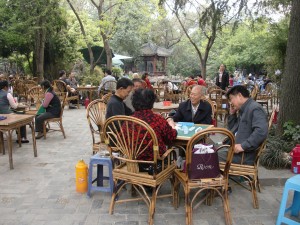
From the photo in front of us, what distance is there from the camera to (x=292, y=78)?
4672 millimetres

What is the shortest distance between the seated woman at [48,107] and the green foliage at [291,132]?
4292 millimetres

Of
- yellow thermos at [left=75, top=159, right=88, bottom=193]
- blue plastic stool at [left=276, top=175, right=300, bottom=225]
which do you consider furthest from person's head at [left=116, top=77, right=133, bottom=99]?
blue plastic stool at [left=276, top=175, right=300, bottom=225]

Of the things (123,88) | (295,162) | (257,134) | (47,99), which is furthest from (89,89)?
(257,134)

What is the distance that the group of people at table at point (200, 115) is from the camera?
2.97m

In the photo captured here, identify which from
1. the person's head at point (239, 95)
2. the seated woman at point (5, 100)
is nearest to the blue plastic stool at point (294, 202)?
the person's head at point (239, 95)

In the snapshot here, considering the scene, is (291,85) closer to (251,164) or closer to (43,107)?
(251,164)

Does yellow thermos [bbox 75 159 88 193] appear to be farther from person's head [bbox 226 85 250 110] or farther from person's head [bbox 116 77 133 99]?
person's head [bbox 226 85 250 110]

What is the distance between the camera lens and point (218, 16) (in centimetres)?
763

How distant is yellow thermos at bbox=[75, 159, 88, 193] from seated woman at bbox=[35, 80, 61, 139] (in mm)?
2890

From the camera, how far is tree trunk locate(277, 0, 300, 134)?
15.1ft

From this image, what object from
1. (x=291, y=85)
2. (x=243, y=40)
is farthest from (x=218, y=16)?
(x=243, y=40)

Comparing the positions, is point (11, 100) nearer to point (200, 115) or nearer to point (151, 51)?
point (200, 115)

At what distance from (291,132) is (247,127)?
1681 millimetres

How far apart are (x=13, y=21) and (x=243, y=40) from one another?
18.1 meters
